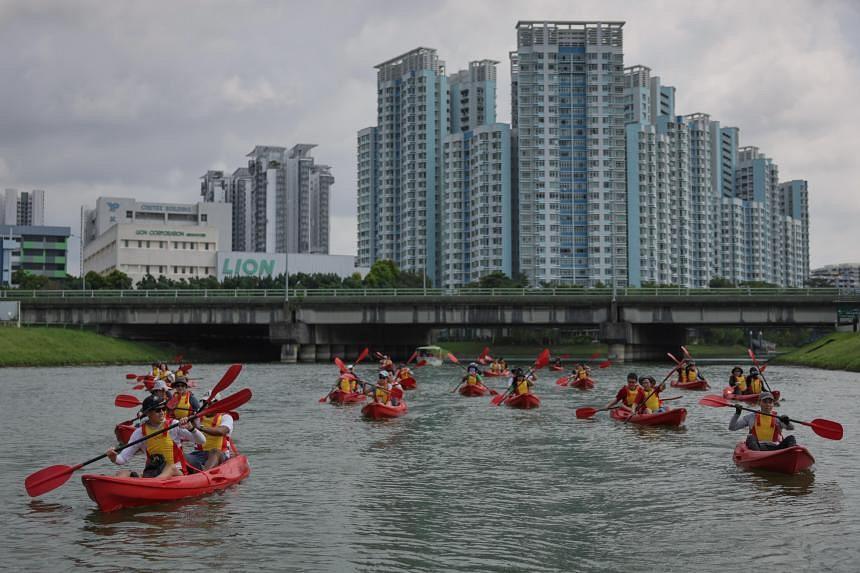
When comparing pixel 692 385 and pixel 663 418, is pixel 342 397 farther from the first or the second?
pixel 692 385

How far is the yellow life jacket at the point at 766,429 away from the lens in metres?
18.2

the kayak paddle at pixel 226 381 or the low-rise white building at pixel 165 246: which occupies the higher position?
the low-rise white building at pixel 165 246

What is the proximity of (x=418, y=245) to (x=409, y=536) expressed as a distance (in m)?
142

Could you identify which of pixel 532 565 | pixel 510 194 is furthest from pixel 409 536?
pixel 510 194

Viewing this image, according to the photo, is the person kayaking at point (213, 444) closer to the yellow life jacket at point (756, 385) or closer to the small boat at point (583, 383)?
the yellow life jacket at point (756, 385)

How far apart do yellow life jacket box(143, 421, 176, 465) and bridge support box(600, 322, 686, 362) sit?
188 ft

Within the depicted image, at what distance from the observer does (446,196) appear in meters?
149

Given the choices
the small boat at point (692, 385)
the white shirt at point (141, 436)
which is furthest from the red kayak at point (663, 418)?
the small boat at point (692, 385)

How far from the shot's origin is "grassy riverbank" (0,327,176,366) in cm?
6009

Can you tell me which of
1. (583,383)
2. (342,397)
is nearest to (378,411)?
(342,397)

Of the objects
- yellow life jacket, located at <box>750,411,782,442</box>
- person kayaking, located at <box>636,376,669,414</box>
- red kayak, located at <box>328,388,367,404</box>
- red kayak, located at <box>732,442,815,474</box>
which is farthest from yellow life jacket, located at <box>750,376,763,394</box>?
red kayak, located at <box>328,388,367,404</box>

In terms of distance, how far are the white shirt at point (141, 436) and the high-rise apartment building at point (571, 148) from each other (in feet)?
395

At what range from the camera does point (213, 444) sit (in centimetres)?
1684

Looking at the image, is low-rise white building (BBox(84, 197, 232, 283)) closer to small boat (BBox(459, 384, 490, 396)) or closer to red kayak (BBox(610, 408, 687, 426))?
small boat (BBox(459, 384, 490, 396))
